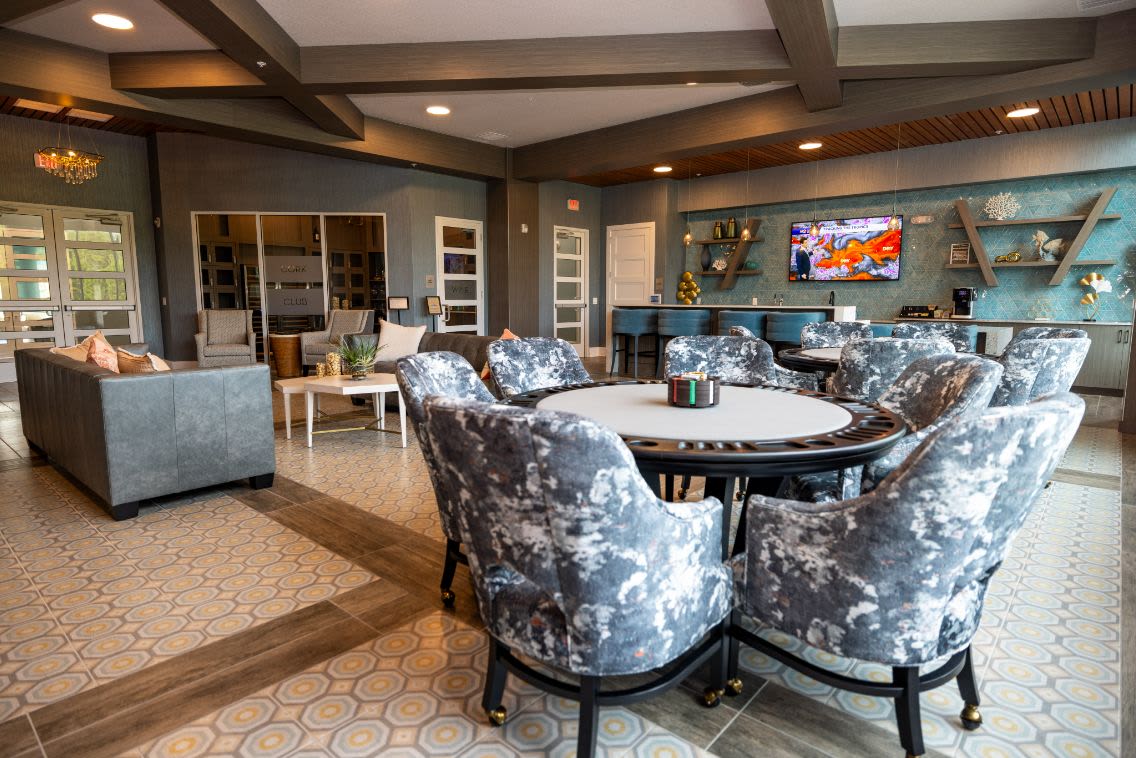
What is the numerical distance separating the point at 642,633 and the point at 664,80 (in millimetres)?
4685

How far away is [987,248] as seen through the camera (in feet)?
24.3

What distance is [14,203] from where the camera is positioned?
748cm

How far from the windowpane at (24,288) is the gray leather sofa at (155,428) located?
5.31 meters

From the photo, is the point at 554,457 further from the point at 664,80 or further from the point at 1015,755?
the point at 664,80

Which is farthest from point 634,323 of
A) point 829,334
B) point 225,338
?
point 225,338

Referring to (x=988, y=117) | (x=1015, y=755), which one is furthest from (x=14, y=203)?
(x=988, y=117)

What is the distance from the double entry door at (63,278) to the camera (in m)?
7.68

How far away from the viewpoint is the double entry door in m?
7.68

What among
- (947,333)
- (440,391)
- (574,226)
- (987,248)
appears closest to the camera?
(440,391)

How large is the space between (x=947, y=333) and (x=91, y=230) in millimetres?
9615

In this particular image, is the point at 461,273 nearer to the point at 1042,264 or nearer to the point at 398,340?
the point at 398,340

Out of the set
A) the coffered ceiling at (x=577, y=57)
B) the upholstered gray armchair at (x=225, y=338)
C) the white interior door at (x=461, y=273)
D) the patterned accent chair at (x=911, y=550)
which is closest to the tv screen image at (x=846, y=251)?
the coffered ceiling at (x=577, y=57)

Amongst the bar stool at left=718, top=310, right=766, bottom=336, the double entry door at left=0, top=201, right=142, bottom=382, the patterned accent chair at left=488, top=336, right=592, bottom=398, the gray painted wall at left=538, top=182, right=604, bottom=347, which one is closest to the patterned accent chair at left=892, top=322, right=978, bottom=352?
the bar stool at left=718, top=310, right=766, bottom=336

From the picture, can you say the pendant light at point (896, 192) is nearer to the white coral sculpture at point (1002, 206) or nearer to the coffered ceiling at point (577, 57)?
the white coral sculpture at point (1002, 206)
